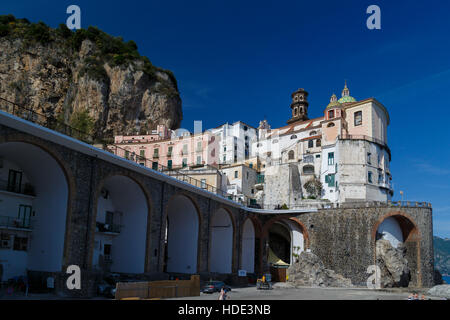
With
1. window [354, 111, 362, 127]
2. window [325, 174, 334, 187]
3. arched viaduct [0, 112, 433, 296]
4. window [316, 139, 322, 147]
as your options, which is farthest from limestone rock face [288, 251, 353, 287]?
window [354, 111, 362, 127]

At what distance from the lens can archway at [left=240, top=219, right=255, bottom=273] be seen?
4622 centimetres

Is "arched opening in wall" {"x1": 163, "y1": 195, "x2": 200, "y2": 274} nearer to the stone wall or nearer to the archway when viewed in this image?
the archway

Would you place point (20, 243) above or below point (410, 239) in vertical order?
below

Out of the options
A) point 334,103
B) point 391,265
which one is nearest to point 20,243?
point 391,265

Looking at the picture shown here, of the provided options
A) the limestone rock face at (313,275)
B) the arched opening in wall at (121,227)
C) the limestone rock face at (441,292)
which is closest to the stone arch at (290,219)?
the limestone rock face at (313,275)

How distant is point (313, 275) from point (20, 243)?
28834 mm

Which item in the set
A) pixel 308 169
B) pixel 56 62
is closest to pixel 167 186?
pixel 308 169

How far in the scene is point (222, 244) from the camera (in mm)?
42469

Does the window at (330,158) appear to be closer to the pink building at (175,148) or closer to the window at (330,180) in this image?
the window at (330,180)

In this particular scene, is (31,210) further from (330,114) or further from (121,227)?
(330,114)

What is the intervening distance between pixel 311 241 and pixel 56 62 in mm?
53178

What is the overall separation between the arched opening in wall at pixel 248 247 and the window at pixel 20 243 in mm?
26149
